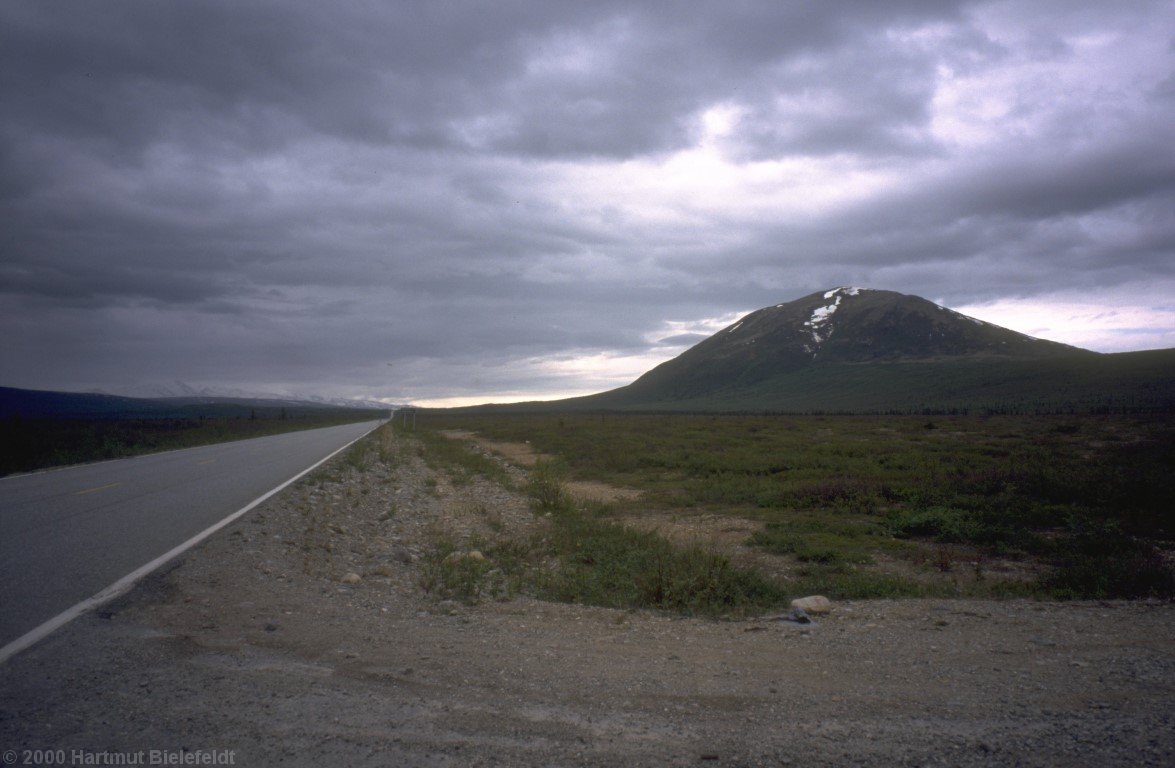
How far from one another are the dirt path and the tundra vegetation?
0.91 metres

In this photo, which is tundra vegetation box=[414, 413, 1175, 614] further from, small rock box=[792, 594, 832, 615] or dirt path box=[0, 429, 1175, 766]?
dirt path box=[0, 429, 1175, 766]

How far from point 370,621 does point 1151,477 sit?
19359 millimetres

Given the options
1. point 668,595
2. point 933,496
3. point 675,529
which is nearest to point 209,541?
point 668,595

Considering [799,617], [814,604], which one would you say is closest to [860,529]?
[814,604]

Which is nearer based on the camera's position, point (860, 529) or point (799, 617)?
point (799, 617)

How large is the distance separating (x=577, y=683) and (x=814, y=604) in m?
4.02

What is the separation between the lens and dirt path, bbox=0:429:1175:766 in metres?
3.78

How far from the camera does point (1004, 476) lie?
18.2 m

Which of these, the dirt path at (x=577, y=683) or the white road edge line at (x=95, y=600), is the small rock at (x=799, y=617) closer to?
the dirt path at (x=577, y=683)

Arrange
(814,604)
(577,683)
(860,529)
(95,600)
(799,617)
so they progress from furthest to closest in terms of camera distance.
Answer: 1. (860,529)
2. (814,604)
3. (799,617)
4. (95,600)
5. (577,683)

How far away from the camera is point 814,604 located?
301 inches

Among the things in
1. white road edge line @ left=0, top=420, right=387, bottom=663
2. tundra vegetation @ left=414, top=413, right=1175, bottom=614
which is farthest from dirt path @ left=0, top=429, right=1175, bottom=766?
tundra vegetation @ left=414, top=413, right=1175, bottom=614

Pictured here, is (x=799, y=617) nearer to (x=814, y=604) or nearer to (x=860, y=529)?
(x=814, y=604)

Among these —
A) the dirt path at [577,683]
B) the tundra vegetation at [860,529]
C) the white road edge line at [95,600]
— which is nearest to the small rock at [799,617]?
the dirt path at [577,683]
